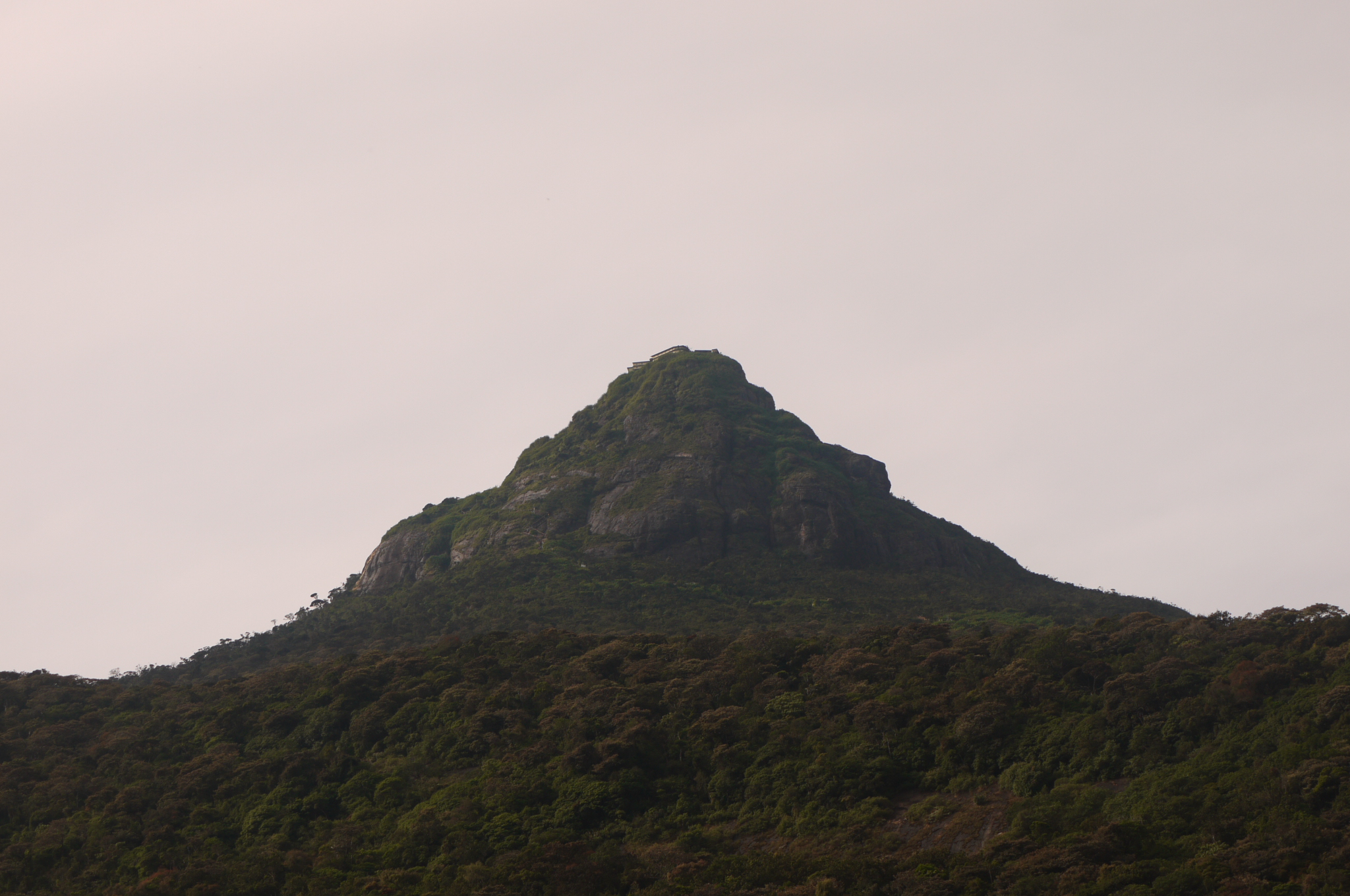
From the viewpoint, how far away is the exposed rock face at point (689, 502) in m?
113

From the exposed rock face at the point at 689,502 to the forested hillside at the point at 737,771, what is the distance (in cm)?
3811

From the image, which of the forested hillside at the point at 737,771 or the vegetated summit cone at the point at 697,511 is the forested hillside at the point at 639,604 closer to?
the vegetated summit cone at the point at 697,511

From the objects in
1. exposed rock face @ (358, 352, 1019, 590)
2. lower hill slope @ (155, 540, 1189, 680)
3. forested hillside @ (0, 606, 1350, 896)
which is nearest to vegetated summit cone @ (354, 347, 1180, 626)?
exposed rock face @ (358, 352, 1019, 590)

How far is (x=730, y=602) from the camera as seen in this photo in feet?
327

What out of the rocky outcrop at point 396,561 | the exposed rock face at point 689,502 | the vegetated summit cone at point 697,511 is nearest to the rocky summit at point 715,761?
the vegetated summit cone at point 697,511

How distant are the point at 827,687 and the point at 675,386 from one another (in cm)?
8146

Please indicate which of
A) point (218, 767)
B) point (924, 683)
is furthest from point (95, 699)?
point (924, 683)

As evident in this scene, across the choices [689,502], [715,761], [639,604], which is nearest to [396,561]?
[689,502]

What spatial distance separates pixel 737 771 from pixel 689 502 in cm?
6103

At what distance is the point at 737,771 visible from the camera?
179 feet

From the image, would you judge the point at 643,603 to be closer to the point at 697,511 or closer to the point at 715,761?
the point at 697,511

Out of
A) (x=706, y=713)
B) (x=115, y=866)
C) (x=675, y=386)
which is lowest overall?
(x=115, y=866)

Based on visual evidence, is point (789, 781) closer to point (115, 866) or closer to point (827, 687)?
point (827, 687)

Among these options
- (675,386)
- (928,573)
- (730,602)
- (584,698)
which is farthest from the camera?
(675,386)
